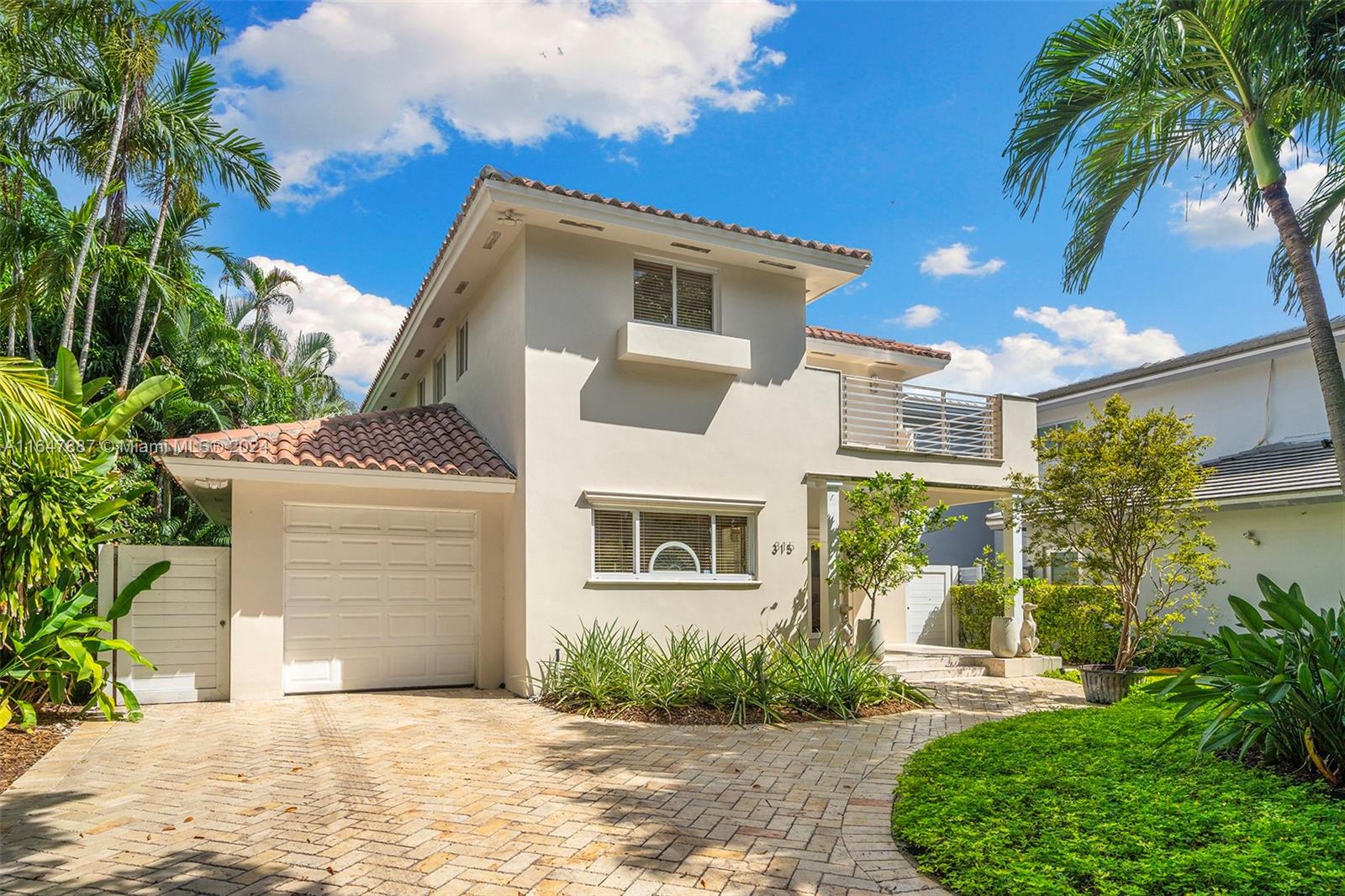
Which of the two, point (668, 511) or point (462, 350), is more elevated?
point (462, 350)

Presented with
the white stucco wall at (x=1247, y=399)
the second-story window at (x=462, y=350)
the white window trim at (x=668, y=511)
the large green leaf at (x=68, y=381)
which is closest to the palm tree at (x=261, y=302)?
the second-story window at (x=462, y=350)

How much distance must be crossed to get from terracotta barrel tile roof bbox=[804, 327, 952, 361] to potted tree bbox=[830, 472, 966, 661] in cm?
464

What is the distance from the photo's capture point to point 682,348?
1307 cm

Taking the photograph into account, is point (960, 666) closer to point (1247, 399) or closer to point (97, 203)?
A: point (1247, 399)

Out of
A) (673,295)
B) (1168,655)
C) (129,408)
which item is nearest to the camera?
(129,408)

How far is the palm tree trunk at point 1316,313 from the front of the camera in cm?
876

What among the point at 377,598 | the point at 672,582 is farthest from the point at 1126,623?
the point at 377,598

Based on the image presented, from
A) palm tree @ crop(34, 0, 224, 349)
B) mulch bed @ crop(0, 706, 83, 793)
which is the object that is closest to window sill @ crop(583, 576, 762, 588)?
mulch bed @ crop(0, 706, 83, 793)

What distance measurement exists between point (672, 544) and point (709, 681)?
112 inches

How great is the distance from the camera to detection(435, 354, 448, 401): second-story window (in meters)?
17.6

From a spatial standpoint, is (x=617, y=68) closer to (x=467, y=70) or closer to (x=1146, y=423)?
(x=467, y=70)

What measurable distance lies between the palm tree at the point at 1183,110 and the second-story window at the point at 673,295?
4.93 m

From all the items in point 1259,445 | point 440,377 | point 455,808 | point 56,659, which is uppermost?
point 440,377

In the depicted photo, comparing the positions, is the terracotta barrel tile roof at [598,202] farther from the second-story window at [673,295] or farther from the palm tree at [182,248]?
the palm tree at [182,248]
